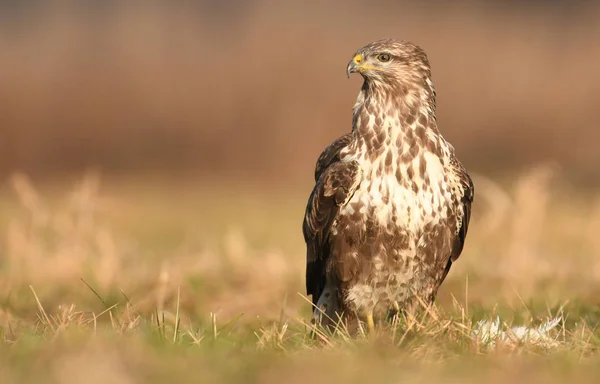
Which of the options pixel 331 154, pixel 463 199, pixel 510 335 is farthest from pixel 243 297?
pixel 510 335

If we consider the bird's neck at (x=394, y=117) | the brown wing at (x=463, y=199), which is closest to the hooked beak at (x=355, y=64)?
the bird's neck at (x=394, y=117)

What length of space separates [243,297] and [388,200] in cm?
231

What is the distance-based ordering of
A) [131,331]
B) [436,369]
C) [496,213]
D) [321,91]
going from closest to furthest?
1. [436,369]
2. [131,331]
3. [496,213]
4. [321,91]

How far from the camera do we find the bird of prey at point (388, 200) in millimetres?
5816

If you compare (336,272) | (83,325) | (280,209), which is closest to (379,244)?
(336,272)

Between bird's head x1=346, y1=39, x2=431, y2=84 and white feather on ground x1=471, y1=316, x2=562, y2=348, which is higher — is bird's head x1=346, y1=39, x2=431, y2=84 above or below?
above

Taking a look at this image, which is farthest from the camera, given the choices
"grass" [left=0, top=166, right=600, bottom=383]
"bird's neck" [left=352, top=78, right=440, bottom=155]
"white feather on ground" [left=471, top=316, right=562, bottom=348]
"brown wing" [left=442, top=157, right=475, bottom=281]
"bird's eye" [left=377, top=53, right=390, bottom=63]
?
"bird's eye" [left=377, top=53, right=390, bottom=63]

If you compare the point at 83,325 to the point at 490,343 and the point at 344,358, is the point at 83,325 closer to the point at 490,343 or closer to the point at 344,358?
the point at 344,358

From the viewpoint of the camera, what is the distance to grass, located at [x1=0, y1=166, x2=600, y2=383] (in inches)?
157

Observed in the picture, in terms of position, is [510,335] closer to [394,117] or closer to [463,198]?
[463,198]

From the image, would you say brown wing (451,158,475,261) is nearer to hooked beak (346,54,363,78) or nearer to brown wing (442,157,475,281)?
brown wing (442,157,475,281)

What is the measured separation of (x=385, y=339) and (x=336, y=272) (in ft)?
4.77

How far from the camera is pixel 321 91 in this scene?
1731 centimetres

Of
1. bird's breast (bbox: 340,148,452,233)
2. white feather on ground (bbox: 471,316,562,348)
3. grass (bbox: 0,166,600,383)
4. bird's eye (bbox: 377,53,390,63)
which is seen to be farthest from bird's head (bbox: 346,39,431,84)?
white feather on ground (bbox: 471,316,562,348)
